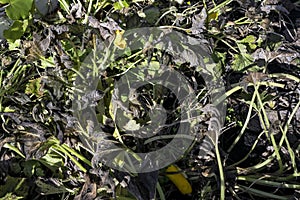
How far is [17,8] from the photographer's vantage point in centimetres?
133

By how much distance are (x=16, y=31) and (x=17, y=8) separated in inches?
3.3

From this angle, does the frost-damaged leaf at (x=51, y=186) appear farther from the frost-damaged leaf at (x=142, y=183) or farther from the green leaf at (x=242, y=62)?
the green leaf at (x=242, y=62)

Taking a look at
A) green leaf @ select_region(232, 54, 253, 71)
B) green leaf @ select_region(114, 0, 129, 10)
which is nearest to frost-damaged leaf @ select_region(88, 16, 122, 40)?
green leaf @ select_region(114, 0, 129, 10)

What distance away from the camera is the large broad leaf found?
1324 millimetres

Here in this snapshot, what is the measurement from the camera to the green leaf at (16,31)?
1.38 m

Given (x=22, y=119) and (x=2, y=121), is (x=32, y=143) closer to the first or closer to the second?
(x=22, y=119)

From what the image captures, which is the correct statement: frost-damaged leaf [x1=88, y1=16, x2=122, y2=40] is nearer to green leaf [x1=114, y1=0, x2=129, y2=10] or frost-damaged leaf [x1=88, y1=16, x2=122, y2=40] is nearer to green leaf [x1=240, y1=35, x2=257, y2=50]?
green leaf [x1=114, y1=0, x2=129, y2=10]

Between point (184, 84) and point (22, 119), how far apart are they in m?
0.44

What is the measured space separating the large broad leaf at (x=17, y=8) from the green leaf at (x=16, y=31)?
0.16 feet

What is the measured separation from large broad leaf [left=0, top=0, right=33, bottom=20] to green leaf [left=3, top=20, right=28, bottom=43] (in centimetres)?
5

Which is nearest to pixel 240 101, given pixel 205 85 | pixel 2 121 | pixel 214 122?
pixel 205 85

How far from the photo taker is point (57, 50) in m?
1.32

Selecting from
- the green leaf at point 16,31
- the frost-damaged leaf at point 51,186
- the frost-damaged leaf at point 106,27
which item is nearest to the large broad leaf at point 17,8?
the green leaf at point 16,31

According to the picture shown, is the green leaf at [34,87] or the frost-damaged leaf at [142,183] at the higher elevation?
the green leaf at [34,87]
